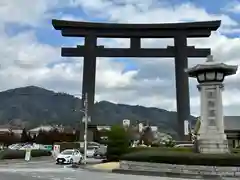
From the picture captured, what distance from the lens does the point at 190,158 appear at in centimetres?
2453

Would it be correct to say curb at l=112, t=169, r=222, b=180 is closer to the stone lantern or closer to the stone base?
the stone base

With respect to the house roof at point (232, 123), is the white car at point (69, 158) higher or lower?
lower

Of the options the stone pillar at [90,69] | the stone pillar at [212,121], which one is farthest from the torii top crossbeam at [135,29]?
the stone pillar at [212,121]

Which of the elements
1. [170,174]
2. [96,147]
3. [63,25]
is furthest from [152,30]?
[170,174]

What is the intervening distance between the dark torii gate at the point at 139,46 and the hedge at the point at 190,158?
32410mm

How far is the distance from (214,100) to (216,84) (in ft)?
3.19

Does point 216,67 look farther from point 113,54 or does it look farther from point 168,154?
point 113,54

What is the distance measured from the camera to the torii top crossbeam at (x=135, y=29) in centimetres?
5875

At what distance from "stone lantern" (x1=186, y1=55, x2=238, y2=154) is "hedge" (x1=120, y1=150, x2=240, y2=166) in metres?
2.14

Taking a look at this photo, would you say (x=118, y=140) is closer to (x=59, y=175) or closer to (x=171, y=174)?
(x=59, y=175)

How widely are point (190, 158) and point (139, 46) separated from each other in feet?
118

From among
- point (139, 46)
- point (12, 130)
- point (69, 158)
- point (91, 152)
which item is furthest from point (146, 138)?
point (12, 130)

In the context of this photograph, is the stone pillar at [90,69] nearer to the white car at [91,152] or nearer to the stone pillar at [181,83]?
the white car at [91,152]

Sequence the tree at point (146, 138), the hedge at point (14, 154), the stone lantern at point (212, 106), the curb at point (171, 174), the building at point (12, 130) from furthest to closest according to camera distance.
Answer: the building at point (12, 130), the tree at point (146, 138), the hedge at point (14, 154), the stone lantern at point (212, 106), the curb at point (171, 174)
